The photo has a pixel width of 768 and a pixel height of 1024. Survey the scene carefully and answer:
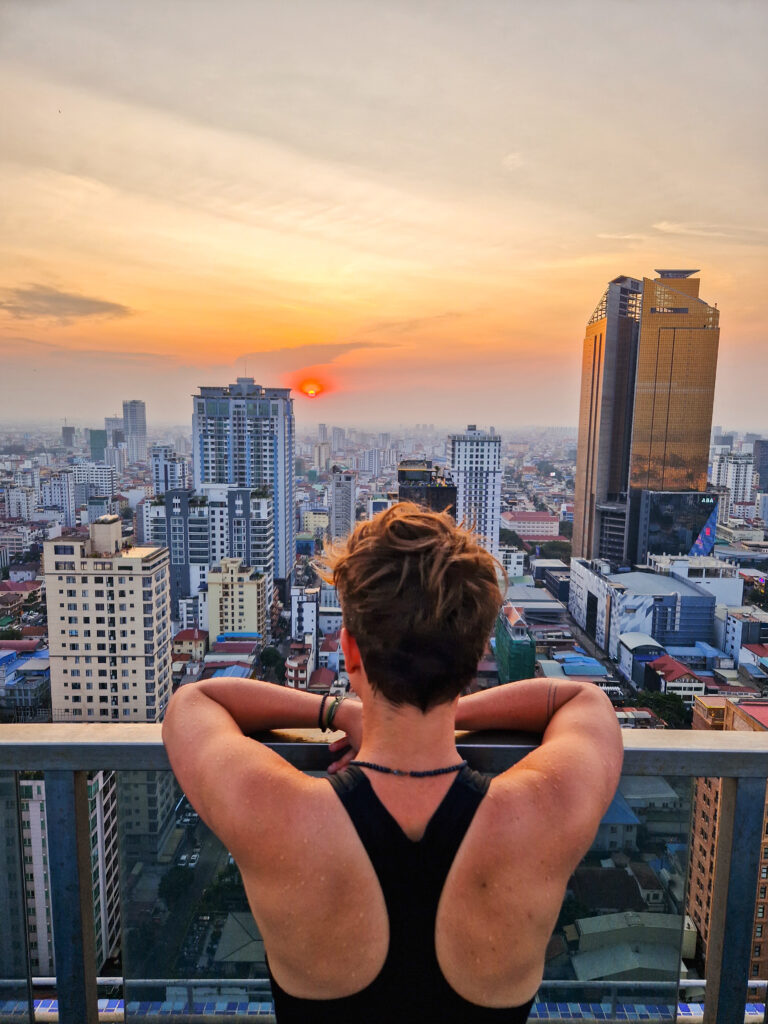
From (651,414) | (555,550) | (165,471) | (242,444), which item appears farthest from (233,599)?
(651,414)

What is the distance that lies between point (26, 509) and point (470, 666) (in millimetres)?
29068

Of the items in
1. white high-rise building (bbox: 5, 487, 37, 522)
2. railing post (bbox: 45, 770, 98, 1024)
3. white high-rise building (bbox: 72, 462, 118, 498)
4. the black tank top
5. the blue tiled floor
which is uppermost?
the black tank top

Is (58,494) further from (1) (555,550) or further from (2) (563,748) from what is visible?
(2) (563,748)

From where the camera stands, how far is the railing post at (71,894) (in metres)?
0.70

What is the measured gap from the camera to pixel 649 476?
21.6 meters

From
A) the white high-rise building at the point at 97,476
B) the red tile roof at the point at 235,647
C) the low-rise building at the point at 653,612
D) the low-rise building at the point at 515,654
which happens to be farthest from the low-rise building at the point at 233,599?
the white high-rise building at the point at 97,476

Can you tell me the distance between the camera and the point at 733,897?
0.73 m

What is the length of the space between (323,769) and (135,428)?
4162 cm

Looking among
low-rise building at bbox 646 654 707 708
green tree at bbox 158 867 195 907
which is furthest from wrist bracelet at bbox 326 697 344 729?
low-rise building at bbox 646 654 707 708

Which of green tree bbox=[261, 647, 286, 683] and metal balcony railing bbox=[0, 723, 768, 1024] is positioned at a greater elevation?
metal balcony railing bbox=[0, 723, 768, 1024]

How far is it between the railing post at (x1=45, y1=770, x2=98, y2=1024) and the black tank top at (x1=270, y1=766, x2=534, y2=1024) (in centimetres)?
34

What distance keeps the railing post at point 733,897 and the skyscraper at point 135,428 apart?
131 ft

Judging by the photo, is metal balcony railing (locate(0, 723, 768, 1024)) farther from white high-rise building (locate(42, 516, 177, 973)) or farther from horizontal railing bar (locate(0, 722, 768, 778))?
white high-rise building (locate(42, 516, 177, 973))

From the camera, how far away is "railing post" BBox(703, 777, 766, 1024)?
71 cm
